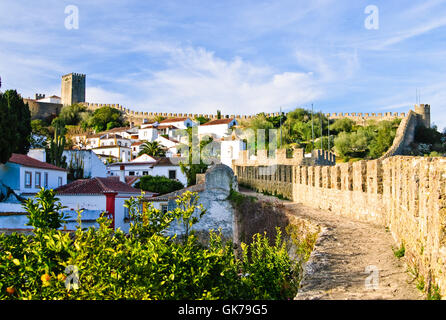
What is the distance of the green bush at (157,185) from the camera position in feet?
116

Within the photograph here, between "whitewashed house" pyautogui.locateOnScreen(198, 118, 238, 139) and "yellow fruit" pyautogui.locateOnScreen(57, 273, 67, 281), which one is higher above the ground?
"whitewashed house" pyautogui.locateOnScreen(198, 118, 238, 139)

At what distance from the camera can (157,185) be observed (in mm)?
35719

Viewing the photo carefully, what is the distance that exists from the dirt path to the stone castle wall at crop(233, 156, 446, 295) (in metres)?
0.24

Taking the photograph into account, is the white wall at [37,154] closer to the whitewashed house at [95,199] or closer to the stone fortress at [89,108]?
the whitewashed house at [95,199]

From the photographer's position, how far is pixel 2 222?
17.8 metres

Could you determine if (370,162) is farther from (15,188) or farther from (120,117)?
(120,117)

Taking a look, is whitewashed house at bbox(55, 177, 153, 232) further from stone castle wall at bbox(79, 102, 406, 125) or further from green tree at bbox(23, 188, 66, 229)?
stone castle wall at bbox(79, 102, 406, 125)

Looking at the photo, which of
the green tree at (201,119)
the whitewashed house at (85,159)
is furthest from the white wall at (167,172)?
the green tree at (201,119)

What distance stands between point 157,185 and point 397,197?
2968 cm

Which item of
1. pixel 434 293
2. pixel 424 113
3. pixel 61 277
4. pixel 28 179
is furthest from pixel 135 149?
pixel 434 293

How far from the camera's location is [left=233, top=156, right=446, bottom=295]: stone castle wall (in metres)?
4.45

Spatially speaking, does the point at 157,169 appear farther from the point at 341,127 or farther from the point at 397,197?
the point at 341,127

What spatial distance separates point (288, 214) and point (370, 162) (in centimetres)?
326

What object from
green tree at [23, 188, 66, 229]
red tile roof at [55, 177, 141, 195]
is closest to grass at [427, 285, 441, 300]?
green tree at [23, 188, 66, 229]
